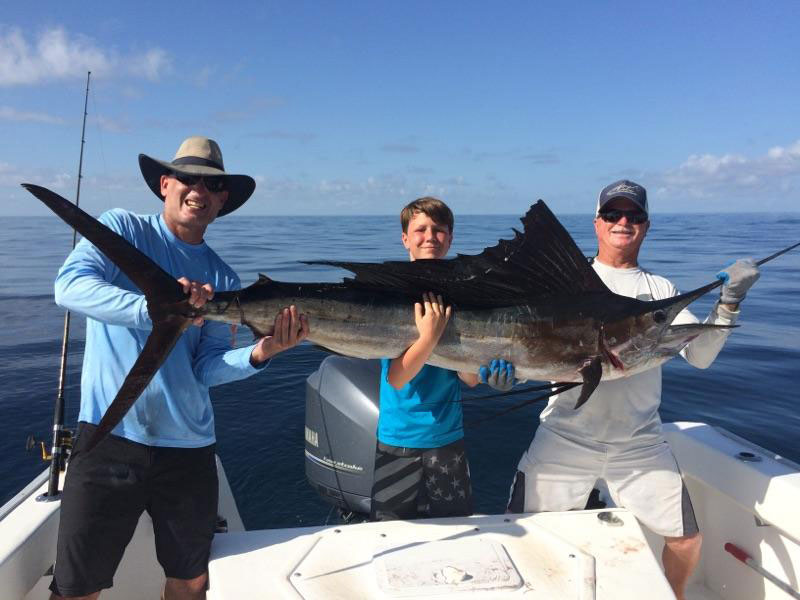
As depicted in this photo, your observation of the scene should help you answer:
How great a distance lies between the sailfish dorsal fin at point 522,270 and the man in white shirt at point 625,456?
357mm

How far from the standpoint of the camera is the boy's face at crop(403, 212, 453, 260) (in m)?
2.33

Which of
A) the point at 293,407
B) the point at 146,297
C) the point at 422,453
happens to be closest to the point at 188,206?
the point at 146,297

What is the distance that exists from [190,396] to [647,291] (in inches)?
76.1

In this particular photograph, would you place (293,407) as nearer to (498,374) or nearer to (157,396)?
(157,396)

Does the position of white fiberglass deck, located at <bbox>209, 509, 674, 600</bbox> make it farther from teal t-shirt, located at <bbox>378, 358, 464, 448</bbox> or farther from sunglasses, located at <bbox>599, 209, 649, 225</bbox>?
sunglasses, located at <bbox>599, 209, 649, 225</bbox>

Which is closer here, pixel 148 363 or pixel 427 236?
pixel 148 363

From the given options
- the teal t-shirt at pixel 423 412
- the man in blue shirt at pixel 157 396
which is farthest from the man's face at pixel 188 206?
the teal t-shirt at pixel 423 412

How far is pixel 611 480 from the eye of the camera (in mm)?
2332

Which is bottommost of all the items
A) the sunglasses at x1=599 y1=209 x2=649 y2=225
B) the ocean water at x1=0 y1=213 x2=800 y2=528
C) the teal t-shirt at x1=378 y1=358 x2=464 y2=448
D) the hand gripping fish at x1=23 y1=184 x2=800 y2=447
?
the ocean water at x1=0 y1=213 x2=800 y2=528

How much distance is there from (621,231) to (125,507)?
2204 millimetres

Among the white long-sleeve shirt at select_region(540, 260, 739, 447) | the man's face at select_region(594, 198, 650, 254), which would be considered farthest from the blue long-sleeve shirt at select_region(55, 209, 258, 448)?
the man's face at select_region(594, 198, 650, 254)

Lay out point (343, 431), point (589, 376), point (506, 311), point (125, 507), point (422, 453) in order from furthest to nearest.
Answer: point (343, 431) → point (422, 453) → point (506, 311) → point (589, 376) → point (125, 507)

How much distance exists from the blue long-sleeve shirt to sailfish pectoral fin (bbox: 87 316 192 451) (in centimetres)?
5

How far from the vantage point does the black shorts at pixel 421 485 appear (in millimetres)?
2225
